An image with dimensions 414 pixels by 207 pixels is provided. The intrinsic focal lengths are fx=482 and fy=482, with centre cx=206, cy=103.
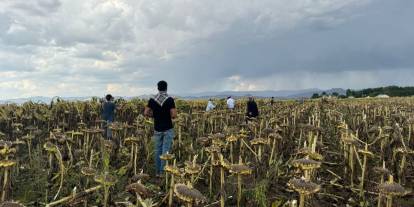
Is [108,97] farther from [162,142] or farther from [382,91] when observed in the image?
[382,91]

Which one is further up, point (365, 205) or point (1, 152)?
point (1, 152)

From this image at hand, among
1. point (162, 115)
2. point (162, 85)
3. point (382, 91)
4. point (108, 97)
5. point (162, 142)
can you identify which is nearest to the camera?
point (162, 85)

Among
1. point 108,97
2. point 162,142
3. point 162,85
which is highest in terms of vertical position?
point 162,85

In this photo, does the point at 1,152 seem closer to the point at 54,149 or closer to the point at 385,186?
the point at 54,149

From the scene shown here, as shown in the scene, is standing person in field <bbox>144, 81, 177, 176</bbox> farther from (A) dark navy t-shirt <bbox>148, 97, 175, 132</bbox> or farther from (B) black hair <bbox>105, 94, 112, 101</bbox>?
Answer: (B) black hair <bbox>105, 94, 112, 101</bbox>

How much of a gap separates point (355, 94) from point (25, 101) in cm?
7280

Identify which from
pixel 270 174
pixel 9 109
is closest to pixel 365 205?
pixel 270 174

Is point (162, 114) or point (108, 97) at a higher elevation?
point (108, 97)

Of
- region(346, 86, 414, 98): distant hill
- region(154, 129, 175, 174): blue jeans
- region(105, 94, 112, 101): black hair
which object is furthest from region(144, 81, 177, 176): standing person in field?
region(346, 86, 414, 98): distant hill

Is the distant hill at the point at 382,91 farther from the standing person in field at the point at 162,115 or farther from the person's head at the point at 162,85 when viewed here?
the person's head at the point at 162,85

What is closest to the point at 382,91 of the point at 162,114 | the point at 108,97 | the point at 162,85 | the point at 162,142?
the point at 108,97

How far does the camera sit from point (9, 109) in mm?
20812

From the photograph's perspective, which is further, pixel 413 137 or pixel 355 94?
pixel 355 94

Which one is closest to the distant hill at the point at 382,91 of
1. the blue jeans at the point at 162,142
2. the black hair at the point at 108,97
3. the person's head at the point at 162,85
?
the black hair at the point at 108,97
